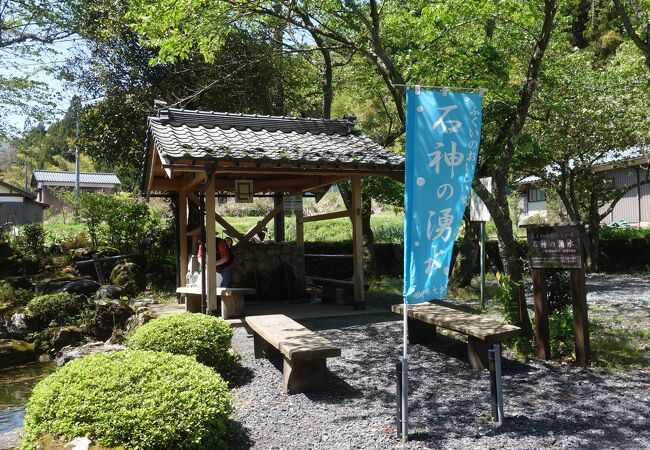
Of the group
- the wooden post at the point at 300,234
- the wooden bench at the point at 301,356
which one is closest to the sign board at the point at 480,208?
the wooden post at the point at 300,234

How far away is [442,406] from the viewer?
4.78 meters

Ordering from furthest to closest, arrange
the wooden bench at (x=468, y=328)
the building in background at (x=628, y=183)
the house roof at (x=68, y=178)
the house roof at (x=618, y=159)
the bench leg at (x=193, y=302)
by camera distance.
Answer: the house roof at (x=68, y=178) < the building in background at (x=628, y=183) < the house roof at (x=618, y=159) < the bench leg at (x=193, y=302) < the wooden bench at (x=468, y=328)

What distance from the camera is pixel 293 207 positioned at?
34.2ft

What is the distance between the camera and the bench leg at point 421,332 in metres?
7.23

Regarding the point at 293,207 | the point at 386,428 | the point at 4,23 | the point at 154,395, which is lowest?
the point at 386,428

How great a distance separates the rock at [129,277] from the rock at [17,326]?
2854 millimetres

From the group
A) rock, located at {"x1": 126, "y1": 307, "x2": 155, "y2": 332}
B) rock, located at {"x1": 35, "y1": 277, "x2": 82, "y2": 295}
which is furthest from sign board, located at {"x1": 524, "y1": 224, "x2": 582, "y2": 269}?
rock, located at {"x1": 35, "y1": 277, "x2": 82, "y2": 295}

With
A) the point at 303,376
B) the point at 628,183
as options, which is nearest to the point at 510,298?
the point at 303,376

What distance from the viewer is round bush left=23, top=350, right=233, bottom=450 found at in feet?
11.8

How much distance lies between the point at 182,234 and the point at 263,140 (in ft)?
11.3

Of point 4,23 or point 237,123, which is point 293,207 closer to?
point 237,123

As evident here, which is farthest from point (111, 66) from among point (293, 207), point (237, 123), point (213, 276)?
point (213, 276)

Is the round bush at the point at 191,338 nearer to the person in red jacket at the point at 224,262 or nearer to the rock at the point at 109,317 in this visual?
the person in red jacket at the point at 224,262

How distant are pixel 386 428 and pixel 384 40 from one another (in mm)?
8273
